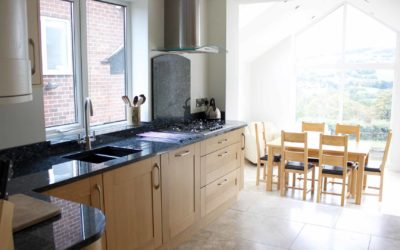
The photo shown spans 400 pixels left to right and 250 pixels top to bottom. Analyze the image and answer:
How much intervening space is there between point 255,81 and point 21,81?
6597 mm

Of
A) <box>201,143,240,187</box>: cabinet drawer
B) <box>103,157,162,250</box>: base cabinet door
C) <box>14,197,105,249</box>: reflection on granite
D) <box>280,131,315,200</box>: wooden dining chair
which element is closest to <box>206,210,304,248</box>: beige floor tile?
<box>201,143,240,187</box>: cabinet drawer

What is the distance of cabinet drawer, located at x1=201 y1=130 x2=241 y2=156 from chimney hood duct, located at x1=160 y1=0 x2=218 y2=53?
0.85 m

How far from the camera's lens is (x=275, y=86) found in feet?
25.3

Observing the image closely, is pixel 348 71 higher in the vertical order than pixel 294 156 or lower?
higher

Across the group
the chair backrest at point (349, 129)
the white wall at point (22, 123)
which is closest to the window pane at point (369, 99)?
the chair backrest at point (349, 129)

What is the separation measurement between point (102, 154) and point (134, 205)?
0.59 meters

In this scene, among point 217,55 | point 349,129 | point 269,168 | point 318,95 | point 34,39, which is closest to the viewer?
point 34,39

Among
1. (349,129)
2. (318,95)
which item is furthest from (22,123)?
(318,95)

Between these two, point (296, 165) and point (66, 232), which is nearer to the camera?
point (66, 232)

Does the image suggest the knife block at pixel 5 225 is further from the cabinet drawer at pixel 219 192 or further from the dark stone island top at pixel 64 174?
the cabinet drawer at pixel 219 192

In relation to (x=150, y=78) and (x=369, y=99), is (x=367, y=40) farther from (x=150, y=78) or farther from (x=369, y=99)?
(x=150, y=78)

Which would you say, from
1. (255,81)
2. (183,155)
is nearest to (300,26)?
(255,81)

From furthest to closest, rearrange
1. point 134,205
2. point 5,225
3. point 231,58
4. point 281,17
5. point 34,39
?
point 281,17 < point 231,58 < point 134,205 < point 34,39 < point 5,225

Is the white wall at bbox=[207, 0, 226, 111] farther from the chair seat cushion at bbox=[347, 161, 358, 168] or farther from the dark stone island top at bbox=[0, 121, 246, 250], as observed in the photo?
the chair seat cushion at bbox=[347, 161, 358, 168]
